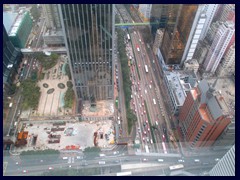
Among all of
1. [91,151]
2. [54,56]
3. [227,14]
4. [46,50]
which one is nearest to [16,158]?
[91,151]

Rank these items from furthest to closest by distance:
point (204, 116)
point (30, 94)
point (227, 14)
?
point (30, 94) < point (227, 14) < point (204, 116)

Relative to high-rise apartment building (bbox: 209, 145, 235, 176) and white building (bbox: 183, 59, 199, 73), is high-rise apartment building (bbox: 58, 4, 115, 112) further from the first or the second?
high-rise apartment building (bbox: 209, 145, 235, 176)

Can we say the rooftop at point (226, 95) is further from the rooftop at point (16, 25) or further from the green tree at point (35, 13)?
the rooftop at point (16, 25)

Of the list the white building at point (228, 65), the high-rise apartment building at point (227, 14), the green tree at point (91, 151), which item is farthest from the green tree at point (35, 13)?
the white building at point (228, 65)

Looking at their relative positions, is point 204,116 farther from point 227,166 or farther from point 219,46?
point 219,46

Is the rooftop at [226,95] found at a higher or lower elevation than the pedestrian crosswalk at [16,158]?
higher

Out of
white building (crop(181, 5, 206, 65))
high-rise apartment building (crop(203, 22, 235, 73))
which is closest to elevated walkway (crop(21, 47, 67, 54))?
white building (crop(181, 5, 206, 65))

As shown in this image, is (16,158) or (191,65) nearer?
(16,158)
